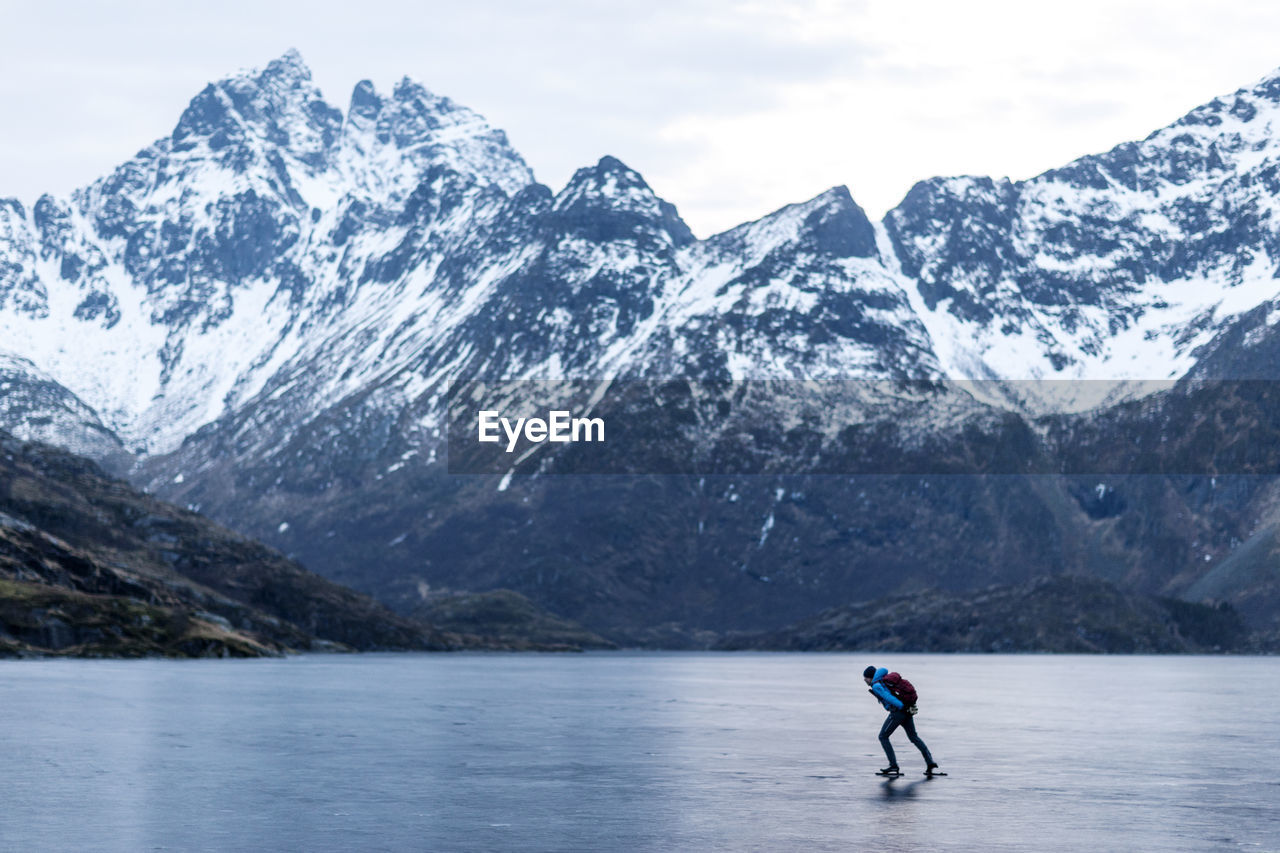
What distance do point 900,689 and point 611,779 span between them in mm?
13326

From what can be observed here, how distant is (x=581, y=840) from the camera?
52.4 metres

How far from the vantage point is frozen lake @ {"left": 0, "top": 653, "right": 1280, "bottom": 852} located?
175 ft

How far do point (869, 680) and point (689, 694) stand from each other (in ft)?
359

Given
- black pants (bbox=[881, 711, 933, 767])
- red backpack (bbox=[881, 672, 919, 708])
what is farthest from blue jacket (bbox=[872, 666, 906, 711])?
black pants (bbox=[881, 711, 933, 767])

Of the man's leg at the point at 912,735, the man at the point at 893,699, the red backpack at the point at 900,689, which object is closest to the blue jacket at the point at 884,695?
the man at the point at 893,699

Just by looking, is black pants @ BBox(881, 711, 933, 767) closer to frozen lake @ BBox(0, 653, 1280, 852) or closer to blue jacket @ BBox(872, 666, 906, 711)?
blue jacket @ BBox(872, 666, 906, 711)

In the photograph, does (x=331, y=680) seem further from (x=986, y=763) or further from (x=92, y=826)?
(x=92, y=826)

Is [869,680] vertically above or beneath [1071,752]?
above

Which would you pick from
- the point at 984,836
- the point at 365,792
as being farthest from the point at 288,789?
the point at 984,836

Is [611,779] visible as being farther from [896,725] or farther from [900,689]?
[900,689]

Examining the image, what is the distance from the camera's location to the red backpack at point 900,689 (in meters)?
67.2

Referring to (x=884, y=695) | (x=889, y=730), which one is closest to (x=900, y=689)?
(x=884, y=695)

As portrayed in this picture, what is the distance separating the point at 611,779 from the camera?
71.8 m

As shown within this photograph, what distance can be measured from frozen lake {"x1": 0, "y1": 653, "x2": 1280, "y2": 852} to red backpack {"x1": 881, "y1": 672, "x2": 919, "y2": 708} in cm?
348
